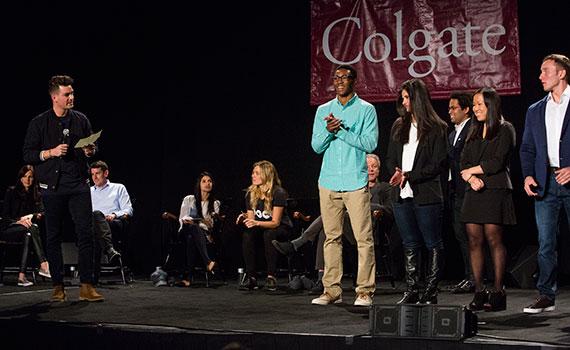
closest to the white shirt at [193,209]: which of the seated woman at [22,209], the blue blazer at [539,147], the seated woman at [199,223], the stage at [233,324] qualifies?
the seated woman at [199,223]

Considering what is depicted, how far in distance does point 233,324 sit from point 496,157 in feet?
5.78

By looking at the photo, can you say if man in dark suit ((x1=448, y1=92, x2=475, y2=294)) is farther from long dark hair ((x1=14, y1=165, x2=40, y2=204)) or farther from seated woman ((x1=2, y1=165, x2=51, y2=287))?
long dark hair ((x1=14, y1=165, x2=40, y2=204))

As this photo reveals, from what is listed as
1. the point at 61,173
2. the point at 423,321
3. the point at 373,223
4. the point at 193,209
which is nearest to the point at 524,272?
the point at 373,223

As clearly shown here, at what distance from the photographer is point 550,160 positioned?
15.0 feet

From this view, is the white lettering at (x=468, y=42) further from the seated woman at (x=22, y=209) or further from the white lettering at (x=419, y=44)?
the seated woman at (x=22, y=209)

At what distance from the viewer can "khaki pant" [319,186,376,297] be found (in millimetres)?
4977

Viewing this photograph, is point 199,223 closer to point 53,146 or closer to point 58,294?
point 58,294

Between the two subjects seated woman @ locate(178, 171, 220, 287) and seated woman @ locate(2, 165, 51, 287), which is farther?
seated woman @ locate(2, 165, 51, 287)

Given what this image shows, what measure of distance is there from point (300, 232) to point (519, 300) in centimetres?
255

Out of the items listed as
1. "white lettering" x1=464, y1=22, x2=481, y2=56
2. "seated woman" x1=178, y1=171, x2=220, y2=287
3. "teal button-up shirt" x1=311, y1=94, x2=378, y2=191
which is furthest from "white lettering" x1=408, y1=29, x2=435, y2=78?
"teal button-up shirt" x1=311, y1=94, x2=378, y2=191

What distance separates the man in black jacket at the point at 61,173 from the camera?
5227 mm

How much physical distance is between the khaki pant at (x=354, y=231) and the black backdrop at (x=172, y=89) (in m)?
2.65

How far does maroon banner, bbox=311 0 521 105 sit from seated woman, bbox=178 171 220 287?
1.43 m

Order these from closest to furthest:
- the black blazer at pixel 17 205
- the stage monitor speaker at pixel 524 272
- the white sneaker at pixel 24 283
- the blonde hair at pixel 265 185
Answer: the stage monitor speaker at pixel 524 272 < the blonde hair at pixel 265 185 < the white sneaker at pixel 24 283 < the black blazer at pixel 17 205
